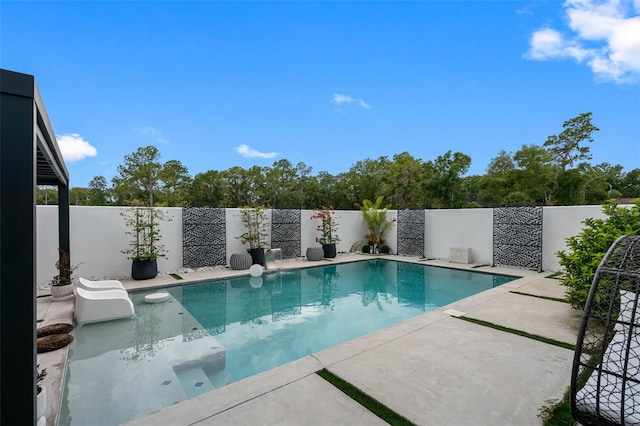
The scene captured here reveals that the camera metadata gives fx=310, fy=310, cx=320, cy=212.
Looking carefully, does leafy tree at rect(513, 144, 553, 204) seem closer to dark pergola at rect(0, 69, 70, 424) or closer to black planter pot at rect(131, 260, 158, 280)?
black planter pot at rect(131, 260, 158, 280)

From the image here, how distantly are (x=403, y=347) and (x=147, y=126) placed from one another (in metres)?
30.5

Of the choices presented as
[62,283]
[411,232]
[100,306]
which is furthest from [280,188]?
[100,306]

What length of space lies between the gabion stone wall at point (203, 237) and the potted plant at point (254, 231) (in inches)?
33.8

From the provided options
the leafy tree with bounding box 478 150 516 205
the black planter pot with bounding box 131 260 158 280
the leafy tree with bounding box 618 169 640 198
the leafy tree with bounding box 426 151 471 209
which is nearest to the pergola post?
the black planter pot with bounding box 131 260 158 280

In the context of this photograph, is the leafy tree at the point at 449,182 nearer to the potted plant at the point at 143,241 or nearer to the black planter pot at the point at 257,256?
the black planter pot at the point at 257,256

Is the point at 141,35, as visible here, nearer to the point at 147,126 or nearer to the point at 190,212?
the point at 190,212

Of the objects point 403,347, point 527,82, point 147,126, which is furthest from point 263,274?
point 147,126

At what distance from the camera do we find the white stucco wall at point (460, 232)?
12884mm

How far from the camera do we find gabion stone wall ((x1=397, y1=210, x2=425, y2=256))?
1509cm

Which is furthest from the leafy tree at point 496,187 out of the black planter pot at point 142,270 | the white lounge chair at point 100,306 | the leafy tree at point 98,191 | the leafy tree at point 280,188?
the leafy tree at point 98,191

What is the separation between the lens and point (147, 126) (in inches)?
1103

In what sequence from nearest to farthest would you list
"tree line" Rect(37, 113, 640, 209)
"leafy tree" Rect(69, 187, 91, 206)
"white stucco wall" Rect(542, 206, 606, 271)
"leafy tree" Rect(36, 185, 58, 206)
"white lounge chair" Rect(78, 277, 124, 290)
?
"white lounge chair" Rect(78, 277, 124, 290)
"white stucco wall" Rect(542, 206, 606, 271)
"leafy tree" Rect(36, 185, 58, 206)
"tree line" Rect(37, 113, 640, 209)
"leafy tree" Rect(69, 187, 91, 206)

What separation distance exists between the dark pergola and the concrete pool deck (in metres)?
1.43

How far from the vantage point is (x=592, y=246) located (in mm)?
5480
